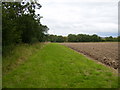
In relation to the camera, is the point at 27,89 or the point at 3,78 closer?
the point at 27,89

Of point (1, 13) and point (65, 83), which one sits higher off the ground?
point (1, 13)

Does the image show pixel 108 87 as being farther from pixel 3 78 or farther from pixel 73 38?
pixel 73 38

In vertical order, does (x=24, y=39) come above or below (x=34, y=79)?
above

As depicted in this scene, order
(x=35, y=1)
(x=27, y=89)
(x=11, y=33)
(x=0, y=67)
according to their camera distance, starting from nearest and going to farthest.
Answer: (x=27, y=89), (x=0, y=67), (x=11, y=33), (x=35, y=1)

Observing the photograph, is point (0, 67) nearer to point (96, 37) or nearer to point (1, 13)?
point (1, 13)

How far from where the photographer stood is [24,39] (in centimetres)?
2427

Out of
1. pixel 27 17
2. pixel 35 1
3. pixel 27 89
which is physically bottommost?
pixel 27 89

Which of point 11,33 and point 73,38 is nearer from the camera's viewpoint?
point 11,33

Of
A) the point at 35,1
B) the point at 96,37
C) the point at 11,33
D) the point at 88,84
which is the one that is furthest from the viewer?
the point at 96,37

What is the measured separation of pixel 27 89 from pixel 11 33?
6409 mm

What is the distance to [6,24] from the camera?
395 inches

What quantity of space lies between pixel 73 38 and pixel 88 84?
4853 inches

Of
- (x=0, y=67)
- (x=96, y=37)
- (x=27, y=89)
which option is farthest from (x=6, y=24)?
(x=96, y=37)

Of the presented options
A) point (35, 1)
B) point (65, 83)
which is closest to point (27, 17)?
point (35, 1)
